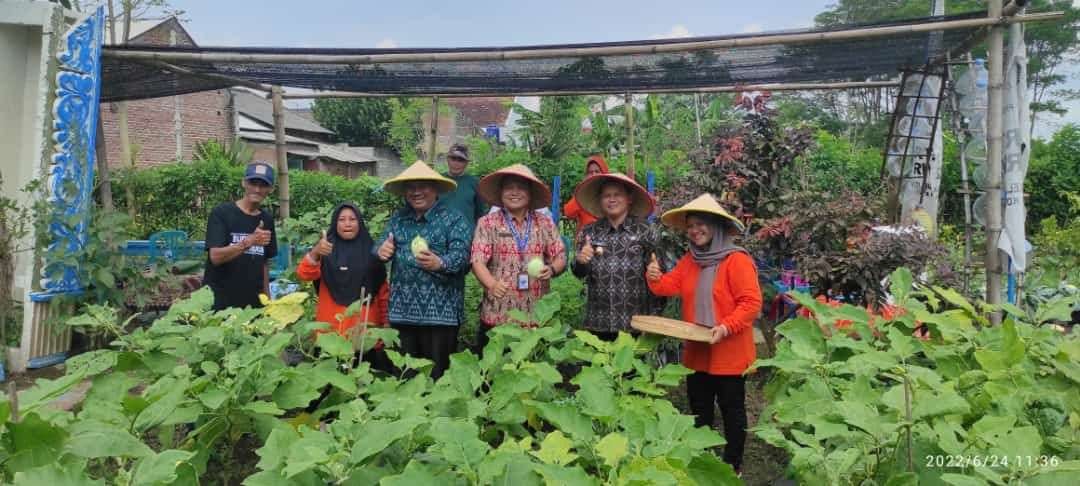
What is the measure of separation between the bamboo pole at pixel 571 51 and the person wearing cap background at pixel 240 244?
1020mm

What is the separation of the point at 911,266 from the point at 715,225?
1149 millimetres

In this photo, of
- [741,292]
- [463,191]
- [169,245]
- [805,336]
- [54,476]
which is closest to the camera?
[54,476]

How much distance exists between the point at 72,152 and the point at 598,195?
3.75m

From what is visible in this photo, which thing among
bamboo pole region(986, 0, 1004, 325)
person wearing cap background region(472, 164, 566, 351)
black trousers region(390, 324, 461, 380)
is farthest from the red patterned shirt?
bamboo pole region(986, 0, 1004, 325)

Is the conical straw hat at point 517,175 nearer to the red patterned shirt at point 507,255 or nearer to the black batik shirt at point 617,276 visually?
the red patterned shirt at point 507,255

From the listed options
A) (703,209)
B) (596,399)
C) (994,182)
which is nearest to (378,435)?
(596,399)

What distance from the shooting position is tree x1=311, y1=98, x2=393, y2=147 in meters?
32.0

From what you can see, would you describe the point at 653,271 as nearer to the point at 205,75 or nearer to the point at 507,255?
the point at 507,255

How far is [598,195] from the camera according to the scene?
3.65m

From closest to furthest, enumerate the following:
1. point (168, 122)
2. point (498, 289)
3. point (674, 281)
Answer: point (674, 281) → point (498, 289) → point (168, 122)

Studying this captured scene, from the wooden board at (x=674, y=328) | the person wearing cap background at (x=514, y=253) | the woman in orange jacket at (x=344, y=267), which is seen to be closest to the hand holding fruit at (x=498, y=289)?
the person wearing cap background at (x=514, y=253)

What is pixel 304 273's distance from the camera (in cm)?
356

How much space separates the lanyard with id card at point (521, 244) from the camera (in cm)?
341

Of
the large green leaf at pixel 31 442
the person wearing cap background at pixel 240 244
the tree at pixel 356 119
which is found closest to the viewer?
the large green leaf at pixel 31 442
